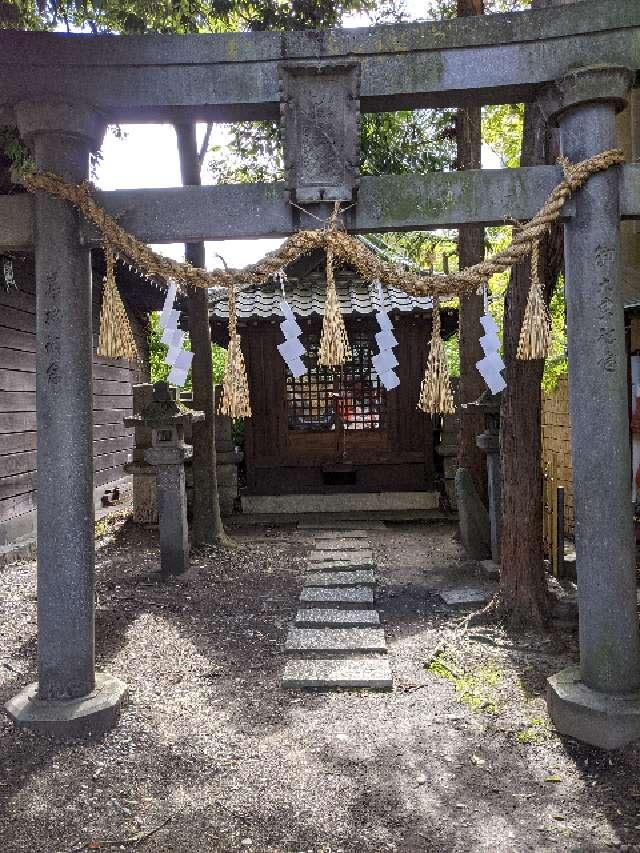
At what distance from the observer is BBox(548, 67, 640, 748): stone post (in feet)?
13.0

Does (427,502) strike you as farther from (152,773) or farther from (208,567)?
(152,773)

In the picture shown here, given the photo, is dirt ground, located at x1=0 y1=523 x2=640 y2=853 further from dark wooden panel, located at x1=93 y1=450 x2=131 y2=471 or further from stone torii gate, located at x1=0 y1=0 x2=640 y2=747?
dark wooden panel, located at x1=93 y1=450 x2=131 y2=471

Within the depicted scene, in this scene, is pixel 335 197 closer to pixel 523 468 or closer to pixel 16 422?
pixel 523 468

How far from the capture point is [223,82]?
4.10 m

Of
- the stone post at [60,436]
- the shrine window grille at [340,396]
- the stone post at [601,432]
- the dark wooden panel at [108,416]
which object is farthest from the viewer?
the shrine window grille at [340,396]

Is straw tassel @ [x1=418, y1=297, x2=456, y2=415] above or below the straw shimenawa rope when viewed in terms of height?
below

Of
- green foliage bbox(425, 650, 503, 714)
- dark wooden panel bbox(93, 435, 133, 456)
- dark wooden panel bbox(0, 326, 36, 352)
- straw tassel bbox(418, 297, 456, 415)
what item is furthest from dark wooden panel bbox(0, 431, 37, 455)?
straw tassel bbox(418, 297, 456, 415)

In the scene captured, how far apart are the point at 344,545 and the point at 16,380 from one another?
16.8 ft

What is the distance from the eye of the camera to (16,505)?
30.7ft

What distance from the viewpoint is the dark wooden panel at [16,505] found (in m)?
9.00

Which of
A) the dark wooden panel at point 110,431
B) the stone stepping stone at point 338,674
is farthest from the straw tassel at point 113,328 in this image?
the dark wooden panel at point 110,431

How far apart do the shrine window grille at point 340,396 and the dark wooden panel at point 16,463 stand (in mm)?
4891

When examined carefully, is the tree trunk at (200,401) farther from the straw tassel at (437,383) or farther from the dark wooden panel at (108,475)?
the straw tassel at (437,383)

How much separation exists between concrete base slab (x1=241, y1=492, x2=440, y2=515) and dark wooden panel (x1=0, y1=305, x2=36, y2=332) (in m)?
4.80
